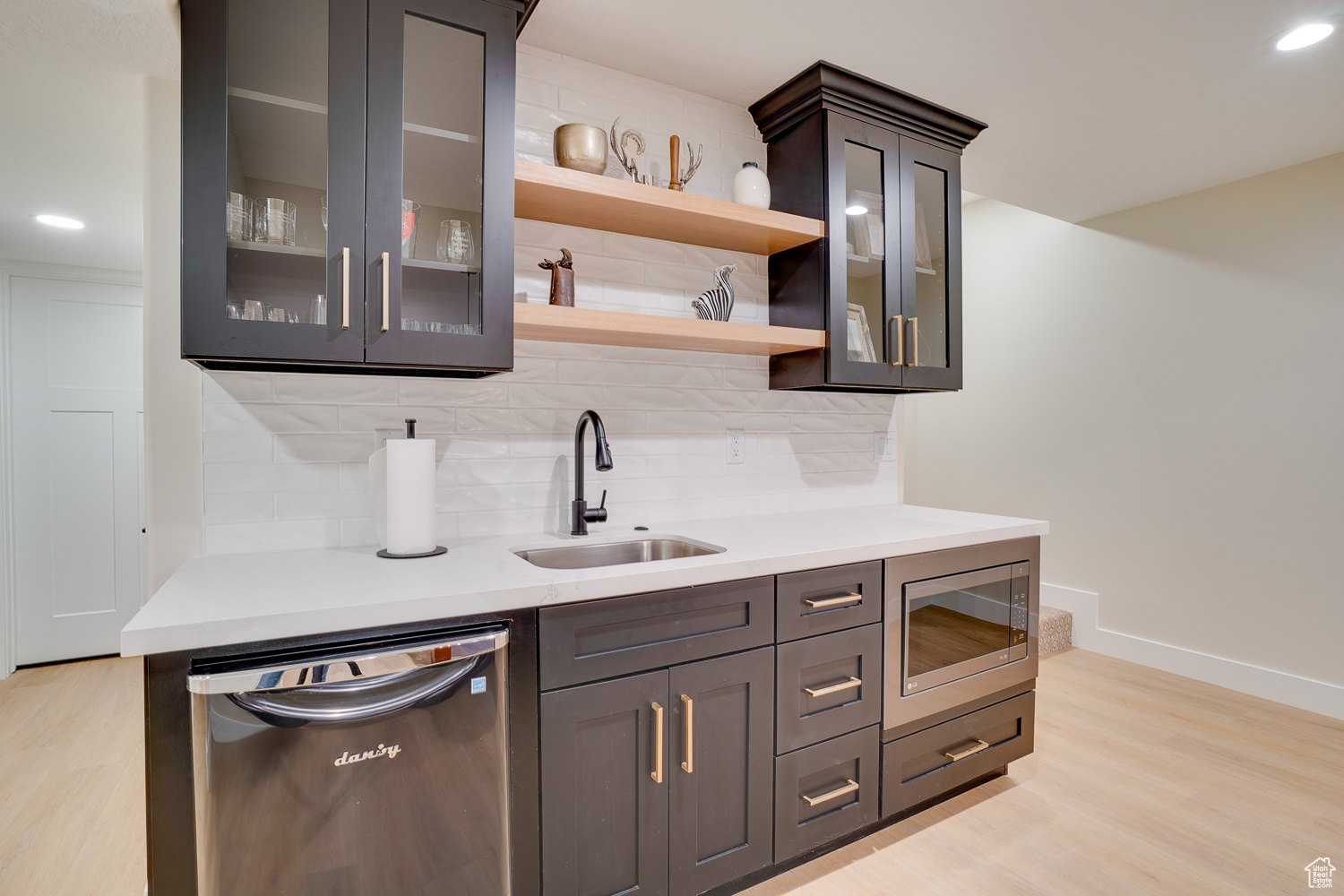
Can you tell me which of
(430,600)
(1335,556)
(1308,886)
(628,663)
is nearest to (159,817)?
(430,600)

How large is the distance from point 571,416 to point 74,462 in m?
3.38

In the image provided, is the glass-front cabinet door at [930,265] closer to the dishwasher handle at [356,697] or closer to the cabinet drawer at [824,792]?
the cabinet drawer at [824,792]

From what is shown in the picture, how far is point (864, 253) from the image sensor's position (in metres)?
2.18

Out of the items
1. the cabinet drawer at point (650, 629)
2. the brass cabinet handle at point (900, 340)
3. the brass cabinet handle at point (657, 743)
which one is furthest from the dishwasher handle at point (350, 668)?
the brass cabinet handle at point (900, 340)

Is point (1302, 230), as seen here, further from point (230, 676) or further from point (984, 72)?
point (230, 676)

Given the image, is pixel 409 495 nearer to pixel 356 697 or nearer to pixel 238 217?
pixel 356 697

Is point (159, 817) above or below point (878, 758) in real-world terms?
above

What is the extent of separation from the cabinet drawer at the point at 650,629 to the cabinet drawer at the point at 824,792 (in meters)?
0.39

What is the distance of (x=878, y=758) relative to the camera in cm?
180

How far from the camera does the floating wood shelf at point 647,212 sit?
5.53ft

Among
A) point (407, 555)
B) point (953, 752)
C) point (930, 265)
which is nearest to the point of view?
point (407, 555)

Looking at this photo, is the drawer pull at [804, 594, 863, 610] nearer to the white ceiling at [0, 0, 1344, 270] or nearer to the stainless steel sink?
the stainless steel sink

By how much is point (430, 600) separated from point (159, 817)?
21.1 inches

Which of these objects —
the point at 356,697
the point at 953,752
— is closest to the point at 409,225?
the point at 356,697
